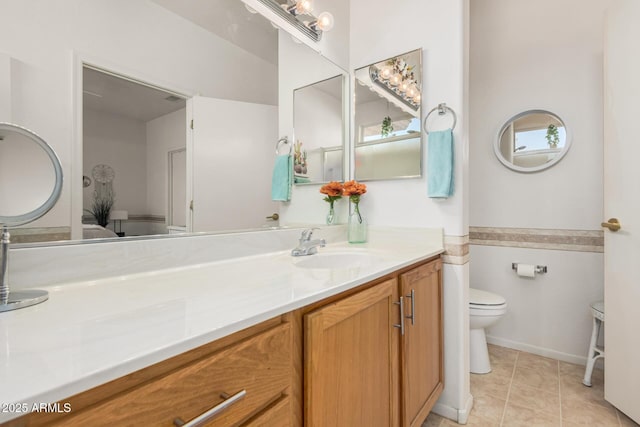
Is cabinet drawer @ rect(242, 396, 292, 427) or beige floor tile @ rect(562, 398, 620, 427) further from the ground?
cabinet drawer @ rect(242, 396, 292, 427)

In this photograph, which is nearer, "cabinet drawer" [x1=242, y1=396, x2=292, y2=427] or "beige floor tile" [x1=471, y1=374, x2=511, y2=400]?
"cabinet drawer" [x1=242, y1=396, x2=292, y2=427]

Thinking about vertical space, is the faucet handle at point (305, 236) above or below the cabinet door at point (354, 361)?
above

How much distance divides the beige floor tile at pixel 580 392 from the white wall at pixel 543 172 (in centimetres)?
29

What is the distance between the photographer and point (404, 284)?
44.8 inches

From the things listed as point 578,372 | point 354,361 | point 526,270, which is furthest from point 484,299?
point 354,361

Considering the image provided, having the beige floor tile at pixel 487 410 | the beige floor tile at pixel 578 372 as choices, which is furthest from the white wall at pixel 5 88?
the beige floor tile at pixel 578 372

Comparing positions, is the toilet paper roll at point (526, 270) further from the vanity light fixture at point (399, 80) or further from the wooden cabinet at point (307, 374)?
the vanity light fixture at point (399, 80)

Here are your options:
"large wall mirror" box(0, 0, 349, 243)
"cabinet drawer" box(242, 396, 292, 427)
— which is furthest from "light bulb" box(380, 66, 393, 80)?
"cabinet drawer" box(242, 396, 292, 427)

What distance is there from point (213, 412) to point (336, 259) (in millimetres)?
1018

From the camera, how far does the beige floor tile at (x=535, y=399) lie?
1623 mm

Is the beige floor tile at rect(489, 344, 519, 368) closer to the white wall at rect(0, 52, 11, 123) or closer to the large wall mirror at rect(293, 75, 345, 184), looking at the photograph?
the large wall mirror at rect(293, 75, 345, 184)

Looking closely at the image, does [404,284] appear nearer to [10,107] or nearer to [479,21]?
[10,107]

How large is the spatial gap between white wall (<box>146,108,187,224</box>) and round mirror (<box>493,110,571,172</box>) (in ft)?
7.58

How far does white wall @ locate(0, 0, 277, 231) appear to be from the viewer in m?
0.74
